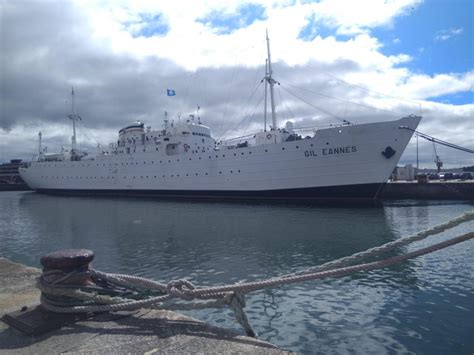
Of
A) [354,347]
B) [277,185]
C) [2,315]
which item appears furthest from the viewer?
[277,185]

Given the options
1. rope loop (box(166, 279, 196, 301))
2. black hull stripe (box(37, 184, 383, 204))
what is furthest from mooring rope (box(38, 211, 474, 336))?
black hull stripe (box(37, 184, 383, 204))

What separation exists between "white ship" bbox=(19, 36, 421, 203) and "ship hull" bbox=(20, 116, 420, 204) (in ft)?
0.22

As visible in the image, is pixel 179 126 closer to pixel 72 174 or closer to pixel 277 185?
pixel 277 185

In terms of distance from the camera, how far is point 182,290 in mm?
3045

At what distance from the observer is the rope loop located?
2.97 m

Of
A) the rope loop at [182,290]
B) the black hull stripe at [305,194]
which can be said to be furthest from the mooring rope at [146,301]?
the black hull stripe at [305,194]

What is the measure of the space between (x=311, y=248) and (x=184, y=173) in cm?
2351

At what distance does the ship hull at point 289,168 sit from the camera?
24.5 meters

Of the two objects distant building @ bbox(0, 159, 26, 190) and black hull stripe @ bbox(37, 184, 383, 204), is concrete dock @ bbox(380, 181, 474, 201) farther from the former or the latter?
distant building @ bbox(0, 159, 26, 190)

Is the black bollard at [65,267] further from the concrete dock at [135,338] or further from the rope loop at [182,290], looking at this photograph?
the rope loop at [182,290]

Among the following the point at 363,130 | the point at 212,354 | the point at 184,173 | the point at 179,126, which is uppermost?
the point at 179,126

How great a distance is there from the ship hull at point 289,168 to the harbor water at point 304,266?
16.3ft

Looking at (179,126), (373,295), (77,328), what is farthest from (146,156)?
(77,328)

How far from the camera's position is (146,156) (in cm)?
3753
